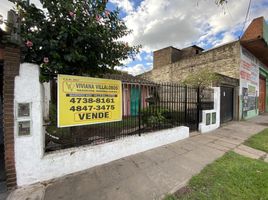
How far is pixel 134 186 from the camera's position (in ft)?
10.2

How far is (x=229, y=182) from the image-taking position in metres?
3.18

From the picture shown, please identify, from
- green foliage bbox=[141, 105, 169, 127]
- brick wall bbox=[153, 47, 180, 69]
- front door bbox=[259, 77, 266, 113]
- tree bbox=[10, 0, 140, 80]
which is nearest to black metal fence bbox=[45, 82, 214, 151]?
green foliage bbox=[141, 105, 169, 127]

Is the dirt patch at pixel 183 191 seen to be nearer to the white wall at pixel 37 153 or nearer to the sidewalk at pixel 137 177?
the sidewalk at pixel 137 177

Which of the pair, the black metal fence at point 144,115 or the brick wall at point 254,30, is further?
the brick wall at point 254,30

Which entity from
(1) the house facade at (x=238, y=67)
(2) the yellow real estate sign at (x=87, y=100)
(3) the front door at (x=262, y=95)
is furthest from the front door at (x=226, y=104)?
(3) the front door at (x=262, y=95)

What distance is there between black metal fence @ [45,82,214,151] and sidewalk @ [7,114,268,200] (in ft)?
2.35

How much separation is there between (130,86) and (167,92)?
1.92m

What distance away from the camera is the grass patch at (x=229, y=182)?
2.77 metres

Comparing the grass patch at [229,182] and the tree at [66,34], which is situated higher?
the tree at [66,34]

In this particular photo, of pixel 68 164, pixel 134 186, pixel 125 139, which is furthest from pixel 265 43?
pixel 68 164

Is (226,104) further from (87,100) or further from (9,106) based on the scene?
(9,106)

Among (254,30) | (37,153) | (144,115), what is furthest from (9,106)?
(254,30)

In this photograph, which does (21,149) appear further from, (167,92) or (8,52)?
(167,92)

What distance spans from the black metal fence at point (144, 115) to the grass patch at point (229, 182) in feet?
6.90
